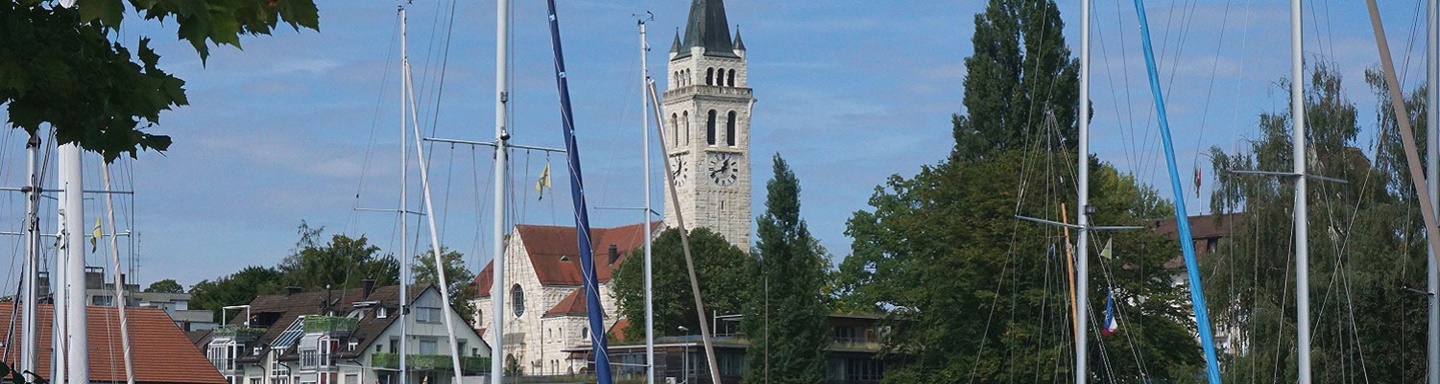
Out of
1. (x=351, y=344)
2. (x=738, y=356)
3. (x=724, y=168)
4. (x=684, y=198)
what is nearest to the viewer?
(x=351, y=344)

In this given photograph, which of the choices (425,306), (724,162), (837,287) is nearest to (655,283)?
(837,287)

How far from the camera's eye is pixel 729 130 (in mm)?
153500

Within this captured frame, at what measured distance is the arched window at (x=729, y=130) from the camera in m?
153

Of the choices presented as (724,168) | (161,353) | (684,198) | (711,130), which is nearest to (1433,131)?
(161,353)

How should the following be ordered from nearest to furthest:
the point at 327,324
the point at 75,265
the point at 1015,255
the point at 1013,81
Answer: the point at 75,265
the point at 1015,255
the point at 1013,81
the point at 327,324

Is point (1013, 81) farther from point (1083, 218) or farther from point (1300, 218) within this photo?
point (1300, 218)

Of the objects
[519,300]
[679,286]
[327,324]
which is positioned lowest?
[327,324]

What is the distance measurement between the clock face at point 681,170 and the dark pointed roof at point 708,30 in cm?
822

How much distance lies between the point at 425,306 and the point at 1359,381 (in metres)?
50.3

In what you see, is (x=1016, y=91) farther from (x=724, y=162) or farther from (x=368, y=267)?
(x=724, y=162)

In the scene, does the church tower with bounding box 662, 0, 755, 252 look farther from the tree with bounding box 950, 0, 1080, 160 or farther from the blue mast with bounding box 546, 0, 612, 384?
the blue mast with bounding box 546, 0, 612, 384

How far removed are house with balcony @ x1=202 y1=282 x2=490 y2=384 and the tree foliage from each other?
36.6m

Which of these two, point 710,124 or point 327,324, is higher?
point 710,124

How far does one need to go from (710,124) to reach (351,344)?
70458 millimetres
